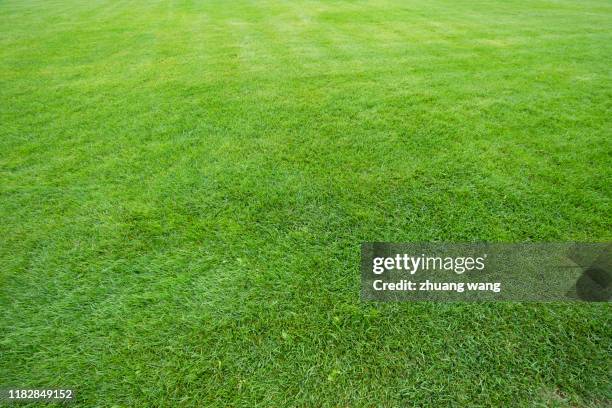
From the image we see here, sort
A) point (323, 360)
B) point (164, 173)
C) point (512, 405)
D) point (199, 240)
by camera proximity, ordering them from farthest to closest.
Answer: point (164, 173) → point (199, 240) → point (323, 360) → point (512, 405)

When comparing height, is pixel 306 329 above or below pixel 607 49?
below

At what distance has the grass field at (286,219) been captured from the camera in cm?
197

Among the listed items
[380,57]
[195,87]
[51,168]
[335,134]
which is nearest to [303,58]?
Result: [380,57]

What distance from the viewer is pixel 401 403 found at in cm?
183

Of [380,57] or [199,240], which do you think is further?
[380,57]

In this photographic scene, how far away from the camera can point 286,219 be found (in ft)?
9.91

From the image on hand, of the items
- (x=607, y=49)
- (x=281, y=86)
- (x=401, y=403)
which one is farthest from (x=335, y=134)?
(x=607, y=49)

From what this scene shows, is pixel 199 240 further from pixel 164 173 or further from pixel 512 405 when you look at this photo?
pixel 512 405

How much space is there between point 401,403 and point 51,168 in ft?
13.8

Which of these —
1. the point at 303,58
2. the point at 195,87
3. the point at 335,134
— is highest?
the point at 303,58

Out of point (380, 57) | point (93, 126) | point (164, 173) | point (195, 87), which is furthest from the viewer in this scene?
point (380, 57)

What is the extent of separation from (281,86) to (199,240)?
3.87m

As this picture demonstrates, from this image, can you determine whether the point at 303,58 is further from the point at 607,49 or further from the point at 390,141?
the point at 607,49

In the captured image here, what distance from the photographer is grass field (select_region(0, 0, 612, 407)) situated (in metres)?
1.97
